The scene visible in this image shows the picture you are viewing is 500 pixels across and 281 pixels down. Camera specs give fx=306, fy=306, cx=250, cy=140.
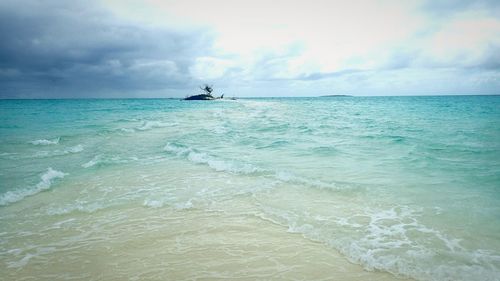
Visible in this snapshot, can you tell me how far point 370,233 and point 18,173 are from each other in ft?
43.9

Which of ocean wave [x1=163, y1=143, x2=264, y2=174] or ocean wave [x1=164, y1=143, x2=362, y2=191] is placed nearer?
ocean wave [x1=164, y1=143, x2=362, y2=191]

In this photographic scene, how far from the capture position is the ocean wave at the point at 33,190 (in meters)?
9.27

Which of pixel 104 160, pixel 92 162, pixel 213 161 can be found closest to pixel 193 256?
pixel 213 161

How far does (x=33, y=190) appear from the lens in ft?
33.2

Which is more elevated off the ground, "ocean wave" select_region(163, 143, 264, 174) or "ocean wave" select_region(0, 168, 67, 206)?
"ocean wave" select_region(163, 143, 264, 174)

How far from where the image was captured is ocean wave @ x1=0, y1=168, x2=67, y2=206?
9.27 meters

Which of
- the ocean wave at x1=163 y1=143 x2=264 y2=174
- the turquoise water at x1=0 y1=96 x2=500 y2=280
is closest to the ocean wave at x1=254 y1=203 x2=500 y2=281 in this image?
the turquoise water at x1=0 y1=96 x2=500 y2=280

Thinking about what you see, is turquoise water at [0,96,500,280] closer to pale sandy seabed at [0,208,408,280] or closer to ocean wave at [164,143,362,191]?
ocean wave at [164,143,362,191]

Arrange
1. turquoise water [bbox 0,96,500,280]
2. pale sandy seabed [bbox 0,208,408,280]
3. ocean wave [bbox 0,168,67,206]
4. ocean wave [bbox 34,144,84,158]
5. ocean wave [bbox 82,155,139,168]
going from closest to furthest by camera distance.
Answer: pale sandy seabed [bbox 0,208,408,280] < turquoise water [bbox 0,96,500,280] < ocean wave [bbox 0,168,67,206] < ocean wave [bbox 82,155,139,168] < ocean wave [bbox 34,144,84,158]

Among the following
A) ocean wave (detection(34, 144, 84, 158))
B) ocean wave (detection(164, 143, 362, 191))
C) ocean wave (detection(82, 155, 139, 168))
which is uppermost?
ocean wave (detection(164, 143, 362, 191))

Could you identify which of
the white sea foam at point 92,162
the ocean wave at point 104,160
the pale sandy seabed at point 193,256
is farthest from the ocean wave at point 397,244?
the white sea foam at point 92,162

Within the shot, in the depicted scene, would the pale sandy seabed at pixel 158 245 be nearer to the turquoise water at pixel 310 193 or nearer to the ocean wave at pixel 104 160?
the turquoise water at pixel 310 193

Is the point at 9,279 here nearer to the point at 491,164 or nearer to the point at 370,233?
the point at 370,233

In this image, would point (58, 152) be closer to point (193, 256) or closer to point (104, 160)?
point (104, 160)
